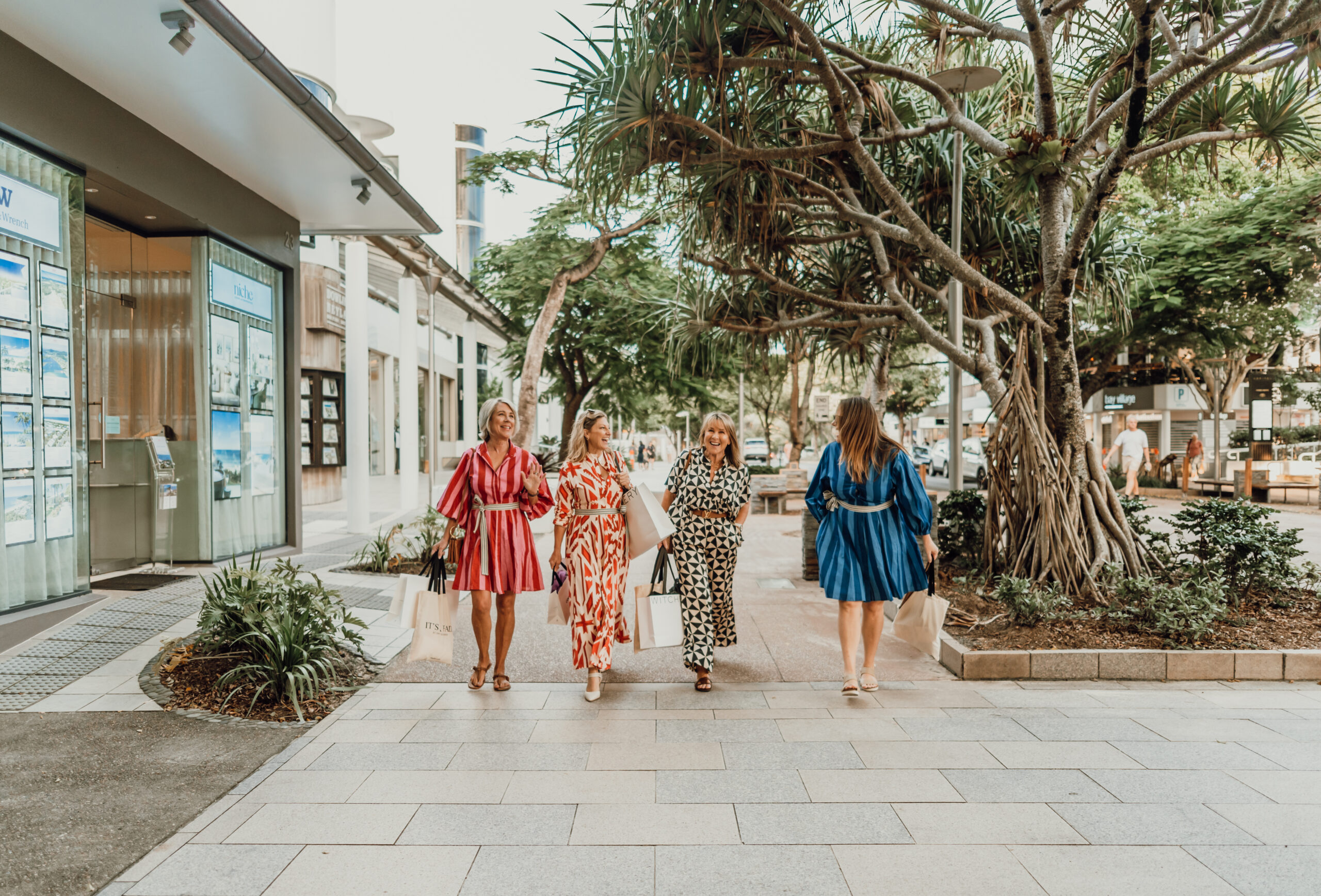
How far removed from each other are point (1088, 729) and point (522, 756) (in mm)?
2776

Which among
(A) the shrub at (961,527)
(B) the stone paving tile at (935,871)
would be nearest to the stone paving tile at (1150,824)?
(B) the stone paving tile at (935,871)

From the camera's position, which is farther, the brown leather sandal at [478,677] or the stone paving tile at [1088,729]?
the brown leather sandal at [478,677]

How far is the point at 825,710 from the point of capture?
4691mm

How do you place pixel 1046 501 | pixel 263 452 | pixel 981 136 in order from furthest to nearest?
pixel 263 452, pixel 981 136, pixel 1046 501

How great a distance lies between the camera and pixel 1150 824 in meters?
3.24

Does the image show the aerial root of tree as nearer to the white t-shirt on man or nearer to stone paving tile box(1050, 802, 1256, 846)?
stone paving tile box(1050, 802, 1256, 846)

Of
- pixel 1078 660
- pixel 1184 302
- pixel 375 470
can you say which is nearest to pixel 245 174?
pixel 1078 660

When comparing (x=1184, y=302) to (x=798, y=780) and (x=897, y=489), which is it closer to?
(x=897, y=489)

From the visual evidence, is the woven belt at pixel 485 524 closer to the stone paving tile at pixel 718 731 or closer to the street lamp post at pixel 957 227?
the stone paving tile at pixel 718 731

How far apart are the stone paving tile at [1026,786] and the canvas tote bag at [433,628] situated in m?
2.77

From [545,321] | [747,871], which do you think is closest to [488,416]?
[747,871]

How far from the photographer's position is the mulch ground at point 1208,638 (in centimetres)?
543

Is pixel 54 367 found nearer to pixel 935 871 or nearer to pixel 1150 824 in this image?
pixel 935 871

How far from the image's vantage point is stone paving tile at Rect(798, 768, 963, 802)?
138 inches
